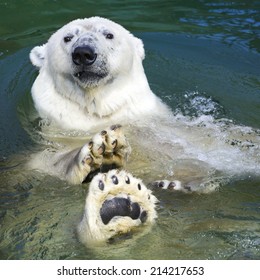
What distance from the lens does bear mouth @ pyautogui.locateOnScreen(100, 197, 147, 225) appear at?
11.4 feet

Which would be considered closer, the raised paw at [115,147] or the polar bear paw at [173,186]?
the raised paw at [115,147]

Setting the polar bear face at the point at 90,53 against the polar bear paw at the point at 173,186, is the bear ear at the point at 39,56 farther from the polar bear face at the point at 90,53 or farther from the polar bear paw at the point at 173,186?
the polar bear paw at the point at 173,186

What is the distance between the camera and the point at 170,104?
5.93m

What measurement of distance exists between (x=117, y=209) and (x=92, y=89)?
159cm

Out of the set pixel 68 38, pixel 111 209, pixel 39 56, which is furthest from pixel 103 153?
pixel 39 56

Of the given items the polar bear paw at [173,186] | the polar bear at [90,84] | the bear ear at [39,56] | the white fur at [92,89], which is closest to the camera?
the polar bear paw at [173,186]

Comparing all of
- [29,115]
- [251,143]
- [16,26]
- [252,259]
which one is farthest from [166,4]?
[252,259]

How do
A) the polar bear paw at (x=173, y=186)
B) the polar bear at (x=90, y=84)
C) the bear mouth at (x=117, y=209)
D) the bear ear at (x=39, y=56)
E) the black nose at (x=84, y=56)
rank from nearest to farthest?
1. the bear mouth at (x=117, y=209)
2. the polar bear paw at (x=173, y=186)
3. the black nose at (x=84, y=56)
4. the polar bear at (x=90, y=84)
5. the bear ear at (x=39, y=56)

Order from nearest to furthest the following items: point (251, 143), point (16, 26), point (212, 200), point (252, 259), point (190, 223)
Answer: point (252, 259) < point (190, 223) < point (212, 200) < point (251, 143) < point (16, 26)

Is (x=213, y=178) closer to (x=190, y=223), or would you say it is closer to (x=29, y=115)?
(x=190, y=223)

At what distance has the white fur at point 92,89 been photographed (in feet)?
15.9

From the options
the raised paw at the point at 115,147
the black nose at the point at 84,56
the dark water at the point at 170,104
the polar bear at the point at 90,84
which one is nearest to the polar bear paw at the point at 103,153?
the raised paw at the point at 115,147

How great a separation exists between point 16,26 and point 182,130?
4.33 metres

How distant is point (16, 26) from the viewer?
8.54 m
